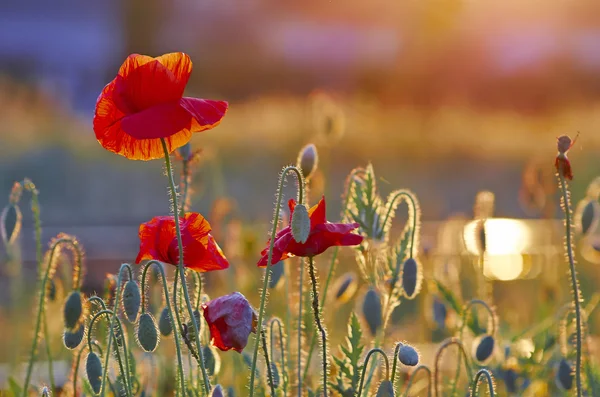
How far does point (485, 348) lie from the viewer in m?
1.84

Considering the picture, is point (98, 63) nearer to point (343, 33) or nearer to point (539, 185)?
point (343, 33)

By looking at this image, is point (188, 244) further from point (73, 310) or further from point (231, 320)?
point (73, 310)

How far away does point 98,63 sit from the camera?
16781mm

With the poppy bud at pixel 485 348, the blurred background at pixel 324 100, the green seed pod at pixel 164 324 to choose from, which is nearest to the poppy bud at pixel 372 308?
the poppy bud at pixel 485 348

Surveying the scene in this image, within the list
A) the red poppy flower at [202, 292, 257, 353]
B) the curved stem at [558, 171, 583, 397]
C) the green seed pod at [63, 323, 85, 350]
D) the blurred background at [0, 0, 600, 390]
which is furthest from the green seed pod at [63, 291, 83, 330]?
the blurred background at [0, 0, 600, 390]

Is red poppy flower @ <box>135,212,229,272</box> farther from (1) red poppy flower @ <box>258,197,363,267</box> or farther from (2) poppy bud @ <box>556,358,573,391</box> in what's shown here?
(2) poppy bud @ <box>556,358,573,391</box>

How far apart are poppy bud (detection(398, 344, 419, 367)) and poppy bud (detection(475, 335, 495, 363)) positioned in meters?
0.53

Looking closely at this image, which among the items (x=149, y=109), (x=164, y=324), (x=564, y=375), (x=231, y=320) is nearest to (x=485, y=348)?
(x=564, y=375)

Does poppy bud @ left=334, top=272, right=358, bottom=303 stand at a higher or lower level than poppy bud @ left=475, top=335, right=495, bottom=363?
higher

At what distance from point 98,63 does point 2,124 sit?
280 inches

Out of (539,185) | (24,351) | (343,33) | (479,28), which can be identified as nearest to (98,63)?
(343,33)

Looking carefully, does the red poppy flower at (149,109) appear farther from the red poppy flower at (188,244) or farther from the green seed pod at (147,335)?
the green seed pod at (147,335)

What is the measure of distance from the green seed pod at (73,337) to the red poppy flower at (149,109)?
0.94 ft

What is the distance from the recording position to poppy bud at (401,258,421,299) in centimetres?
171
